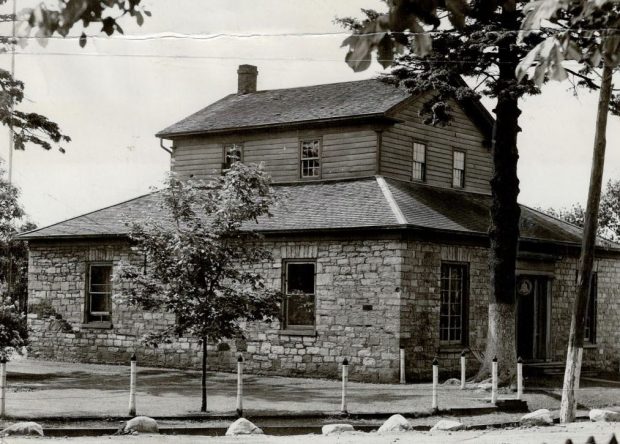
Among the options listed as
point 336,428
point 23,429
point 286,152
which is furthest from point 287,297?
point 23,429

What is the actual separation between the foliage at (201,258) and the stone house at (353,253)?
5.14 meters

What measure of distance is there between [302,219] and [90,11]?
60.1 ft

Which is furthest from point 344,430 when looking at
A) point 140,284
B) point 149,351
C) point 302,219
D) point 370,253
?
point 149,351

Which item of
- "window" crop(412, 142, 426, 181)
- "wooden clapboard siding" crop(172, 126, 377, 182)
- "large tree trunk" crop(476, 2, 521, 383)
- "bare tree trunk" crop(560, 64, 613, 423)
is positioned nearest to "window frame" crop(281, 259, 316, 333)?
"wooden clapboard siding" crop(172, 126, 377, 182)

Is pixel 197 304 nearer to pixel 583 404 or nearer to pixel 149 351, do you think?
pixel 583 404

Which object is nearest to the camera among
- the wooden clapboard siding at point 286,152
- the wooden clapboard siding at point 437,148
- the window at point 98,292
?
the wooden clapboard siding at point 286,152

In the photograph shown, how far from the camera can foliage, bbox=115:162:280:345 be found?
1614cm

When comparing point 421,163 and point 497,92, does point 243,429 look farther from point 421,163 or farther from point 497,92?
point 421,163

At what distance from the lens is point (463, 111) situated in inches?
1161

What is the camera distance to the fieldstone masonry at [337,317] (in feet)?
74.1

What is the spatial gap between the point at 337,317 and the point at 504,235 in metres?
4.45

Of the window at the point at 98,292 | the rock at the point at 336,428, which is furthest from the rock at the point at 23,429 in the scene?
the window at the point at 98,292

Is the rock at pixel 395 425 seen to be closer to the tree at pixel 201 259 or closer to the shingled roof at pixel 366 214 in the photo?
the tree at pixel 201 259

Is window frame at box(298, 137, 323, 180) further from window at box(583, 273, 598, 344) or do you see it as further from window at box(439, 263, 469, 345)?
window at box(583, 273, 598, 344)
